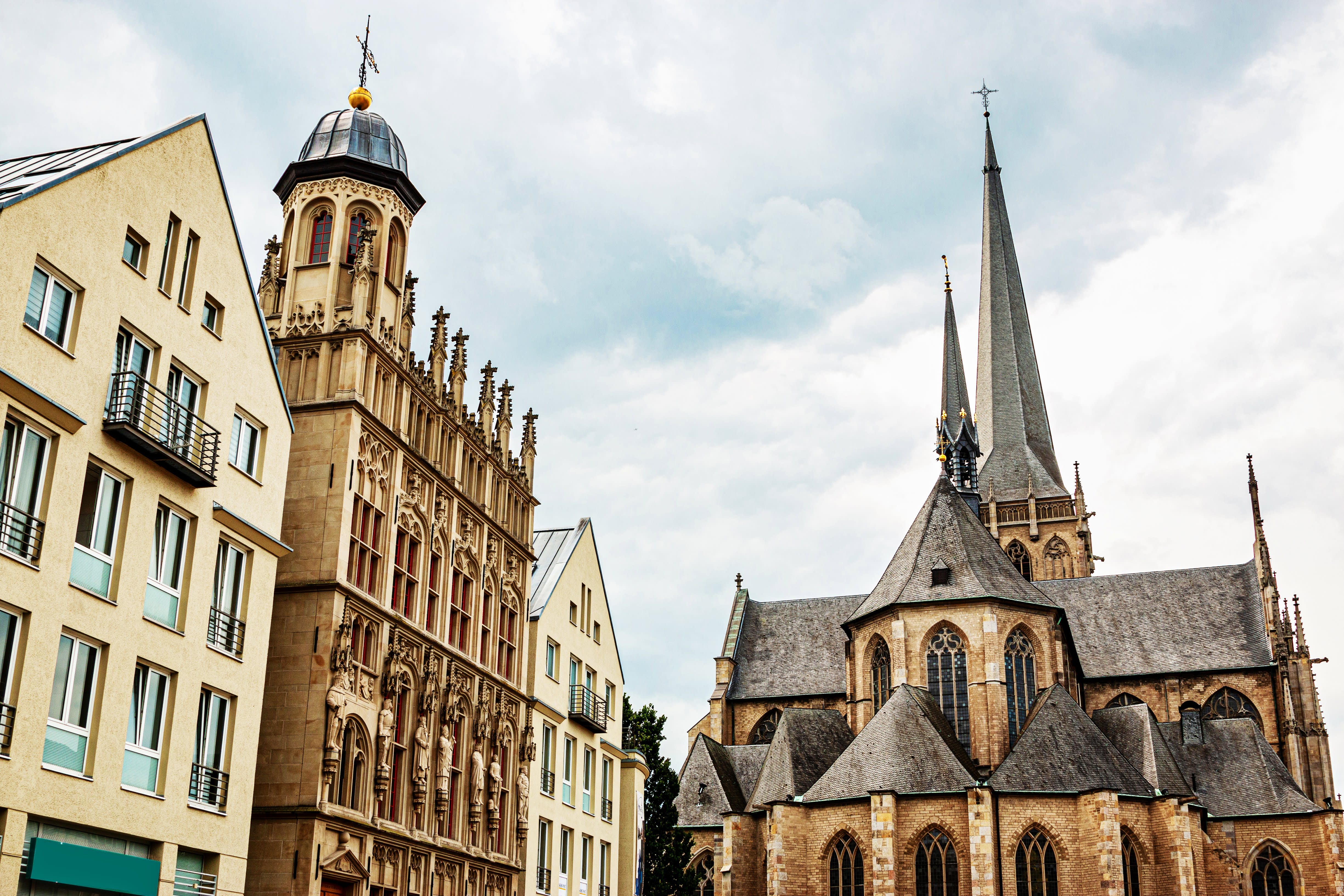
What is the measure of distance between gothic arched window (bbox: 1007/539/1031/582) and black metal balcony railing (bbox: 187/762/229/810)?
63.4m

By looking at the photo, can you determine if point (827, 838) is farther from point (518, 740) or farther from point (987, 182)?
point (987, 182)

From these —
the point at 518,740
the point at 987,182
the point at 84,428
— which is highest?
the point at 987,182

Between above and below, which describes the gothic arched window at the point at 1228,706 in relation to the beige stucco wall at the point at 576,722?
above

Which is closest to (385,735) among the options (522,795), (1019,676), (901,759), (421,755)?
(421,755)

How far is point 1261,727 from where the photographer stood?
59906 mm

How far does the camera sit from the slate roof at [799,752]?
1973 inches

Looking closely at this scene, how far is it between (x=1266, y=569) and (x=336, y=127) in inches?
2082

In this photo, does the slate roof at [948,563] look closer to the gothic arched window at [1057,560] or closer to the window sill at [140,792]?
the gothic arched window at [1057,560]

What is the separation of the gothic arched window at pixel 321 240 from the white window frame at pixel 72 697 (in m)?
11.4

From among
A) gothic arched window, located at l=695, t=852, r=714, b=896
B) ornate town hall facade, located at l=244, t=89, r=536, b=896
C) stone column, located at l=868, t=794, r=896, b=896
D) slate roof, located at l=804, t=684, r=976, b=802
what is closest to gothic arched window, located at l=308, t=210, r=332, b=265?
ornate town hall facade, located at l=244, t=89, r=536, b=896

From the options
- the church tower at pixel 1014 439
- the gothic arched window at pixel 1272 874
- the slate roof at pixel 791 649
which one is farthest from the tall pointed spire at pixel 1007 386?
the gothic arched window at pixel 1272 874

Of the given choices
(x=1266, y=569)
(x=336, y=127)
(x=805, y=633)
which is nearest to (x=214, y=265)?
(x=336, y=127)

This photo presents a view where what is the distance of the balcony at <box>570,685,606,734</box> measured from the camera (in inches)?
1363

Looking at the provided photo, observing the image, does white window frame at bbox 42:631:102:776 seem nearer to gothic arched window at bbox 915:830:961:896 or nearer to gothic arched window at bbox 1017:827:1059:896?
gothic arched window at bbox 915:830:961:896
